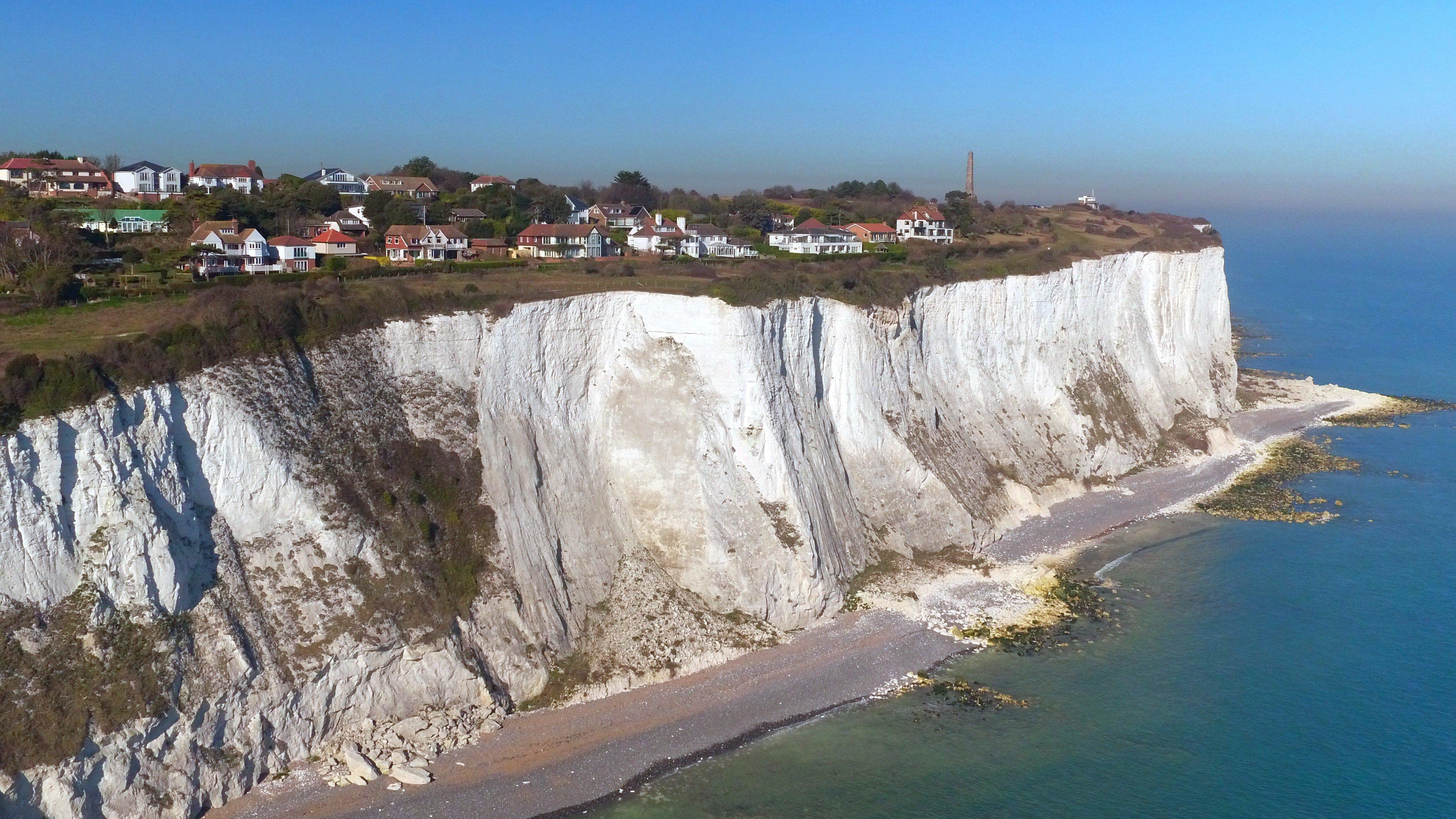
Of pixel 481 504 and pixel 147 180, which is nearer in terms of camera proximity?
pixel 481 504

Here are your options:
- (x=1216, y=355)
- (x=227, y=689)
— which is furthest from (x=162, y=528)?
(x=1216, y=355)

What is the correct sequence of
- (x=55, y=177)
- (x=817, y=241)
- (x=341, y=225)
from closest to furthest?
(x=341, y=225), (x=55, y=177), (x=817, y=241)

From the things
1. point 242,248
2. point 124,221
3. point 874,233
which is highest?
point 874,233

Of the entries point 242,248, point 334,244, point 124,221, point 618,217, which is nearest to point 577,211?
point 618,217

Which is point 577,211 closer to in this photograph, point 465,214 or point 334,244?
point 465,214

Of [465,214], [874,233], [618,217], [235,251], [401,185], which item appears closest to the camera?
[235,251]

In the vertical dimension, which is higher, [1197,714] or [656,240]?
[656,240]

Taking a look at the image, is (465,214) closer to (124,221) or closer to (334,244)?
(334,244)

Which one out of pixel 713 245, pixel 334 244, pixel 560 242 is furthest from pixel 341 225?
pixel 713 245
